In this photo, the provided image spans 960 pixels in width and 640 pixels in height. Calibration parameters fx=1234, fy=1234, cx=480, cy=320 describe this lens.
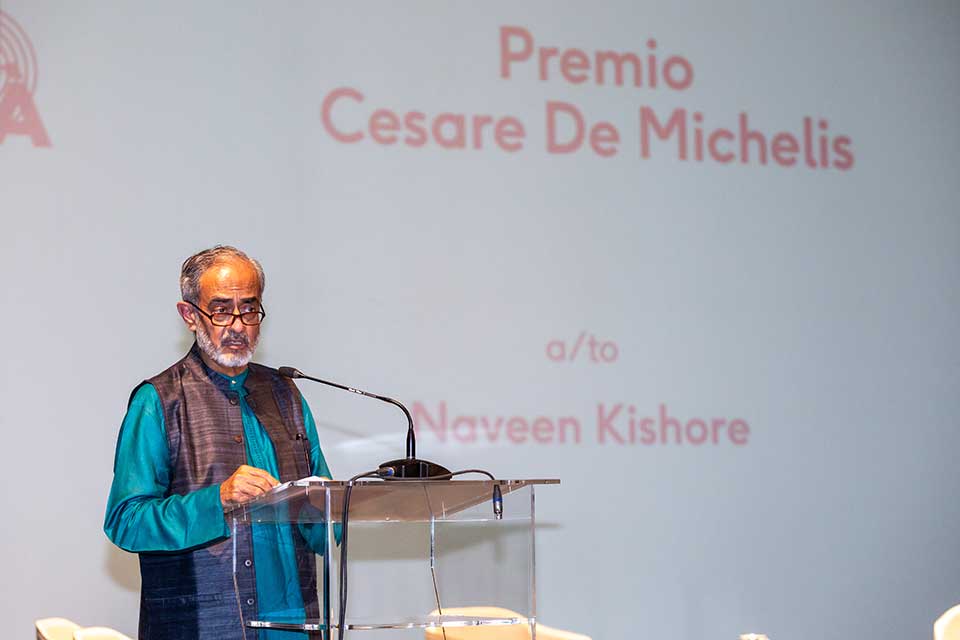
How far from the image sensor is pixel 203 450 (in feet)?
9.60

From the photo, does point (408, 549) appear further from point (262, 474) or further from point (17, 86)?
point (17, 86)

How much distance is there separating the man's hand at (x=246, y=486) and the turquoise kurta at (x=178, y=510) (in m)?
0.06

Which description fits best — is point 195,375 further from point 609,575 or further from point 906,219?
point 906,219

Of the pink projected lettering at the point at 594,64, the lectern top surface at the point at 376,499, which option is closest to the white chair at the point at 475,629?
the lectern top surface at the point at 376,499

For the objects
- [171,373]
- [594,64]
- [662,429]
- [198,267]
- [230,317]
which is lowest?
[662,429]

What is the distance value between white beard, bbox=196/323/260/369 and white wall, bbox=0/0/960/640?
1536 millimetres

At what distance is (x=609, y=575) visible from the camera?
491cm

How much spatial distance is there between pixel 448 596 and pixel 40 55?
305 cm

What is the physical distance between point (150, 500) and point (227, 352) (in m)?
0.43

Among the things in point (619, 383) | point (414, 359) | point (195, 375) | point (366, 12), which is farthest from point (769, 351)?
point (195, 375)

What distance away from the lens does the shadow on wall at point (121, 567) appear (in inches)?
173

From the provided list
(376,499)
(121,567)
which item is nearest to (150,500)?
(376,499)

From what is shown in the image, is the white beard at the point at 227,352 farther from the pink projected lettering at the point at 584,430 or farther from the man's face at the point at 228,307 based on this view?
the pink projected lettering at the point at 584,430

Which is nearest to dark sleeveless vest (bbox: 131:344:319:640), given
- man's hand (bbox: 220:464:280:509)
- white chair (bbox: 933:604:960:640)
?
man's hand (bbox: 220:464:280:509)
